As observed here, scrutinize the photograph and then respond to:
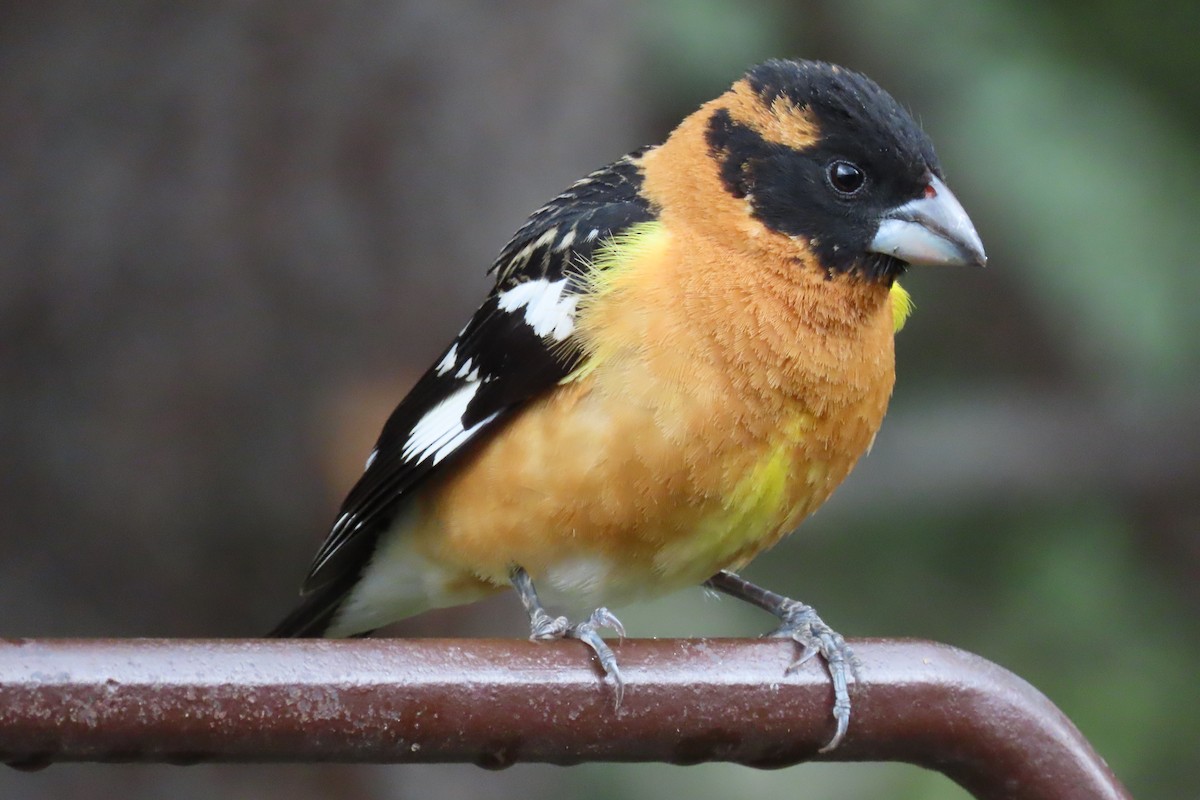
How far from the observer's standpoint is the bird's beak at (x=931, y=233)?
2.48 meters

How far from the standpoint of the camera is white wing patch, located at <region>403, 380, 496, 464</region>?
8.57 ft

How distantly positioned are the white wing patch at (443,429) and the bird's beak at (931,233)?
0.73 meters

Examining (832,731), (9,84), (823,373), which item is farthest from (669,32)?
(832,731)

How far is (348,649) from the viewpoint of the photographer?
65.9 inches

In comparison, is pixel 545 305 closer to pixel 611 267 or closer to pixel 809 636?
pixel 611 267

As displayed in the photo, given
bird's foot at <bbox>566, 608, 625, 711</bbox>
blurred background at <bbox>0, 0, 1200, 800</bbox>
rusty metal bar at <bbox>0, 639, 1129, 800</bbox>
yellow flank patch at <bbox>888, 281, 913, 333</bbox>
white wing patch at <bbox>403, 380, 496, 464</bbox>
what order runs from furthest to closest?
blurred background at <bbox>0, 0, 1200, 800</bbox>
yellow flank patch at <bbox>888, 281, 913, 333</bbox>
white wing patch at <bbox>403, 380, 496, 464</bbox>
bird's foot at <bbox>566, 608, 625, 711</bbox>
rusty metal bar at <bbox>0, 639, 1129, 800</bbox>

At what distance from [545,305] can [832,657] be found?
35.3 inches

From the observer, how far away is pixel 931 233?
2496 millimetres

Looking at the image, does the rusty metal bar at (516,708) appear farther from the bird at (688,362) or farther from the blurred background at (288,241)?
the blurred background at (288,241)

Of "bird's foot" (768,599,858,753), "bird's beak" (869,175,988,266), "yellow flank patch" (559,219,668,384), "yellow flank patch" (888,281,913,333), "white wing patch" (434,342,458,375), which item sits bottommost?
"white wing patch" (434,342,458,375)

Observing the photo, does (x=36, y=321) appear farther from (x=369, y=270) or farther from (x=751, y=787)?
(x=751, y=787)

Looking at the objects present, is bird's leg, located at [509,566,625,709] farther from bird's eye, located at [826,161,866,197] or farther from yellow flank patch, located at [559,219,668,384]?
bird's eye, located at [826,161,866,197]

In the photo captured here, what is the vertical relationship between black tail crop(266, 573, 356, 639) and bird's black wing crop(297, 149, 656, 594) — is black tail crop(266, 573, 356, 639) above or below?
below

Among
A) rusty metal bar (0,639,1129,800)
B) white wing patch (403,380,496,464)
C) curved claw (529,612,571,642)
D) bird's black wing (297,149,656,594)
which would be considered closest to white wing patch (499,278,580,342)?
bird's black wing (297,149,656,594)
